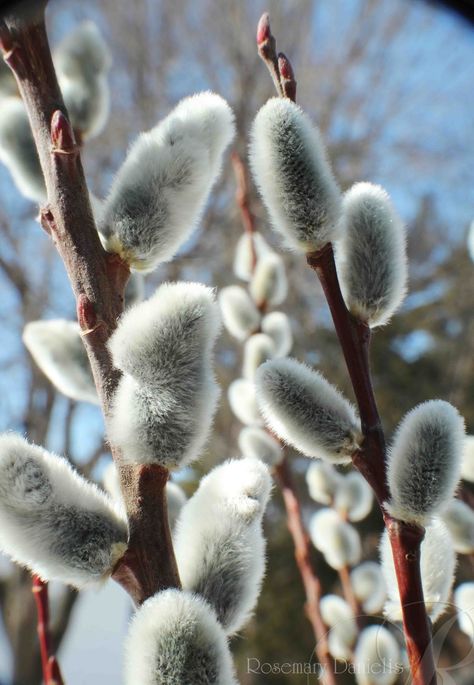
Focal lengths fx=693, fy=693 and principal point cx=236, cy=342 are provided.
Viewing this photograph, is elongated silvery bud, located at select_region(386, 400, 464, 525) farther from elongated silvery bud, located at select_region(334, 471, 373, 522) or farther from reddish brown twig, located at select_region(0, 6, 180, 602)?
elongated silvery bud, located at select_region(334, 471, 373, 522)

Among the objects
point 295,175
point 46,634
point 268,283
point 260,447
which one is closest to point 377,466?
point 295,175

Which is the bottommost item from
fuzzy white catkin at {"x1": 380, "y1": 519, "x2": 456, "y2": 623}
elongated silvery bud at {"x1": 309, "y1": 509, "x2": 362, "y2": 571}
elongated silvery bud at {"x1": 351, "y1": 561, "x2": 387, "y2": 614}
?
elongated silvery bud at {"x1": 351, "y1": 561, "x2": 387, "y2": 614}

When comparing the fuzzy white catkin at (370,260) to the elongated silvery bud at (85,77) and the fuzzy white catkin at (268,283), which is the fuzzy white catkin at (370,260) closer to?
the elongated silvery bud at (85,77)

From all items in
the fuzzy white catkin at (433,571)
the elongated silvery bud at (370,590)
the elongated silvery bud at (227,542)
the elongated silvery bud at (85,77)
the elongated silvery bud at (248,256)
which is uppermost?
the elongated silvery bud at (85,77)

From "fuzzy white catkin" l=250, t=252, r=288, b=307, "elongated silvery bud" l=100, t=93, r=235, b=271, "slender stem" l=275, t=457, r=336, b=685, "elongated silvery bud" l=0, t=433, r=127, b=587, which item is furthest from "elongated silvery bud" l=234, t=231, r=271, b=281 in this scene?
"elongated silvery bud" l=0, t=433, r=127, b=587

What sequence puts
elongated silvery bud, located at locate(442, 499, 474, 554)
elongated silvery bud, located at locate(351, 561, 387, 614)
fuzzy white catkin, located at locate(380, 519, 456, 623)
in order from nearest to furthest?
1. fuzzy white catkin, located at locate(380, 519, 456, 623)
2. elongated silvery bud, located at locate(442, 499, 474, 554)
3. elongated silvery bud, located at locate(351, 561, 387, 614)

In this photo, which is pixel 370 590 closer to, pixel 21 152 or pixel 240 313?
pixel 240 313

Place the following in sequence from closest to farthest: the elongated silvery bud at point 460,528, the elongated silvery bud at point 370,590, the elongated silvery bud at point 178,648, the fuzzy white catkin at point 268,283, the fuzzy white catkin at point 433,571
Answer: the elongated silvery bud at point 178,648, the fuzzy white catkin at point 433,571, the elongated silvery bud at point 460,528, the elongated silvery bud at point 370,590, the fuzzy white catkin at point 268,283

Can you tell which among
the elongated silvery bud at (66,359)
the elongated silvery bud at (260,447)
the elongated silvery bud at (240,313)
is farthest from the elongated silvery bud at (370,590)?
the elongated silvery bud at (66,359)
